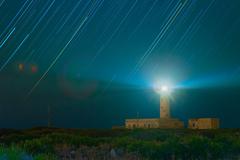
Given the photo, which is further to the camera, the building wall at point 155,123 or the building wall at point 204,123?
the building wall at point 155,123

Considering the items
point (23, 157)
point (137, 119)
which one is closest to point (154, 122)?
point (137, 119)

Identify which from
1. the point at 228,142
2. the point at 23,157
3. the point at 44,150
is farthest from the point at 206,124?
the point at 23,157

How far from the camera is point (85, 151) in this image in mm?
14375

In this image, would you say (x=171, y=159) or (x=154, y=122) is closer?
(x=171, y=159)

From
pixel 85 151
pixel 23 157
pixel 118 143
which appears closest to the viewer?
pixel 23 157

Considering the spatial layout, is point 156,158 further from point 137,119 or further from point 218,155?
point 137,119

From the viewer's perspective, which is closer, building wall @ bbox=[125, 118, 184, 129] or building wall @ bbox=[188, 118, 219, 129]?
building wall @ bbox=[188, 118, 219, 129]

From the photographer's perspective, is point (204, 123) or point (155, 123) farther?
point (155, 123)

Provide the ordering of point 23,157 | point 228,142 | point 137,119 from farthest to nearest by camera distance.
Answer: point 137,119 → point 228,142 → point 23,157

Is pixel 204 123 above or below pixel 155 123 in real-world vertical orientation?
below

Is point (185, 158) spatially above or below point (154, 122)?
below

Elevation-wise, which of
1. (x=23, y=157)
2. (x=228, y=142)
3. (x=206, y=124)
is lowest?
(x=23, y=157)

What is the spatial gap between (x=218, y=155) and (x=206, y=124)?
55156mm

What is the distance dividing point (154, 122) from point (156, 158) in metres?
59.6
